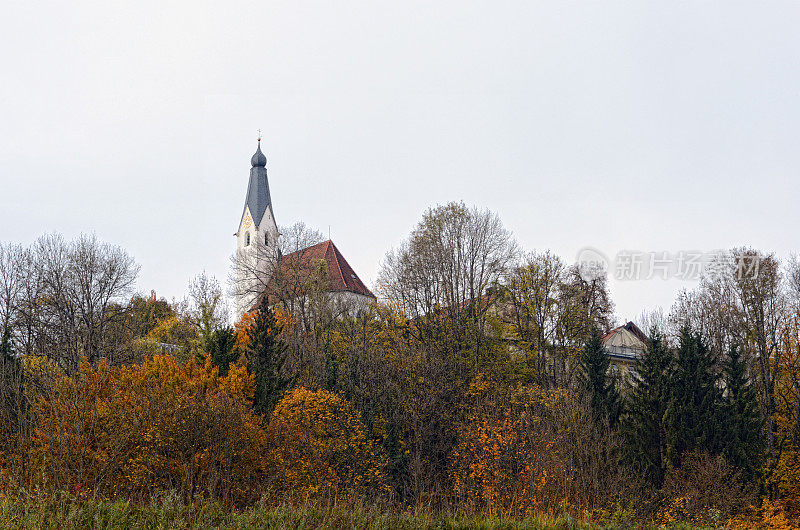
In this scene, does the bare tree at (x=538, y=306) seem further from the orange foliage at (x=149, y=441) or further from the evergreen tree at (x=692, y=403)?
the orange foliage at (x=149, y=441)

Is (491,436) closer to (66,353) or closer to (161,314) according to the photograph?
(66,353)

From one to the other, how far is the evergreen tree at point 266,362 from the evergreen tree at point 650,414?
54.7ft

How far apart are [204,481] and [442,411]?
18725 millimetres

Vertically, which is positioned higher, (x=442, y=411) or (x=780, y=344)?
(x=780, y=344)

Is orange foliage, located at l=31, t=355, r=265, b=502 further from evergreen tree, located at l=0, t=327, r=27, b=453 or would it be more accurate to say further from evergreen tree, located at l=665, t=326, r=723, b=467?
evergreen tree, located at l=665, t=326, r=723, b=467

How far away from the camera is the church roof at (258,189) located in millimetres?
78625

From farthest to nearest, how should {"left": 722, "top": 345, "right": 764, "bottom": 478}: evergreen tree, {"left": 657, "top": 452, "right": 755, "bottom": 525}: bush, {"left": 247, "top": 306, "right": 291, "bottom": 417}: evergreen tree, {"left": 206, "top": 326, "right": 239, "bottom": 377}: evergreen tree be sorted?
{"left": 722, "top": 345, "right": 764, "bottom": 478}: evergreen tree < {"left": 206, "top": 326, "right": 239, "bottom": 377}: evergreen tree < {"left": 247, "top": 306, "right": 291, "bottom": 417}: evergreen tree < {"left": 657, "top": 452, "right": 755, "bottom": 525}: bush

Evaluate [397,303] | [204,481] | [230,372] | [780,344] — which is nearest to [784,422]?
[780,344]

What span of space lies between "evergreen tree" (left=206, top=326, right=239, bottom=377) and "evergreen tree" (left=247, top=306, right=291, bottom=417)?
3.51 feet

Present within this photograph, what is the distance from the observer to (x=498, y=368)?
3853 cm

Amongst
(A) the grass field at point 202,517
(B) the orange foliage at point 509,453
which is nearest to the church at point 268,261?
(B) the orange foliage at point 509,453

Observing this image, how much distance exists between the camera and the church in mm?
48594

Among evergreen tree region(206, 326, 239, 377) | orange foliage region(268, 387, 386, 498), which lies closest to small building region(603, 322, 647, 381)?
orange foliage region(268, 387, 386, 498)

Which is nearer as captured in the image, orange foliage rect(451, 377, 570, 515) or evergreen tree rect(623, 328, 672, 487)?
orange foliage rect(451, 377, 570, 515)
